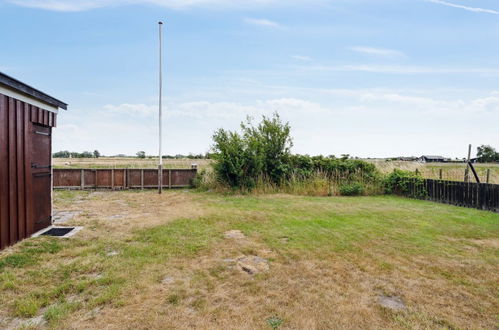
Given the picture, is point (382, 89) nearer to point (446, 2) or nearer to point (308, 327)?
point (446, 2)

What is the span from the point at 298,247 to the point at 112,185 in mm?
12169

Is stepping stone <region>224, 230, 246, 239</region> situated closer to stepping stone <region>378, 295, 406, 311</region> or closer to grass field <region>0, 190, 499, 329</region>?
grass field <region>0, 190, 499, 329</region>

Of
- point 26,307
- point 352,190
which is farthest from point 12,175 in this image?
point 352,190

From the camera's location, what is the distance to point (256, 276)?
10.2 feet

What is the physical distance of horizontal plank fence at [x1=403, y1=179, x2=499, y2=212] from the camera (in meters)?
8.25

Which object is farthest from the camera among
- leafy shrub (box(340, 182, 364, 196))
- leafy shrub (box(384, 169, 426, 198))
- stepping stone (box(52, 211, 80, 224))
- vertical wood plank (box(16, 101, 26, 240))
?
leafy shrub (box(340, 182, 364, 196))

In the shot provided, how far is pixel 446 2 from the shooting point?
28.9ft

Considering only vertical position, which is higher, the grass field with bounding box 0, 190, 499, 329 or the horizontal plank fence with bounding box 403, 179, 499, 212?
the horizontal plank fence with bounding box 403, 179, 499, 212

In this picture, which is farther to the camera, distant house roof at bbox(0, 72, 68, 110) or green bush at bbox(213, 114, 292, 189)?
green bush at bbox(213, 114, 292, 189)

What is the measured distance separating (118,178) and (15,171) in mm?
9595

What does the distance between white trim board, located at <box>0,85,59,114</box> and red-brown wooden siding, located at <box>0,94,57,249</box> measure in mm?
65

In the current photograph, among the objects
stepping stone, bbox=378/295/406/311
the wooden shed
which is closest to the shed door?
the wooden shed

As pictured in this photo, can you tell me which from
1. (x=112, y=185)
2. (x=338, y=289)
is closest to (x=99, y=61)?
(x=112, y=185)

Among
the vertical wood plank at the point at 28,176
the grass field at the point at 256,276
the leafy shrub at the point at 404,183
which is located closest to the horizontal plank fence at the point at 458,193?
the leafy shrub at the point at 404,183
